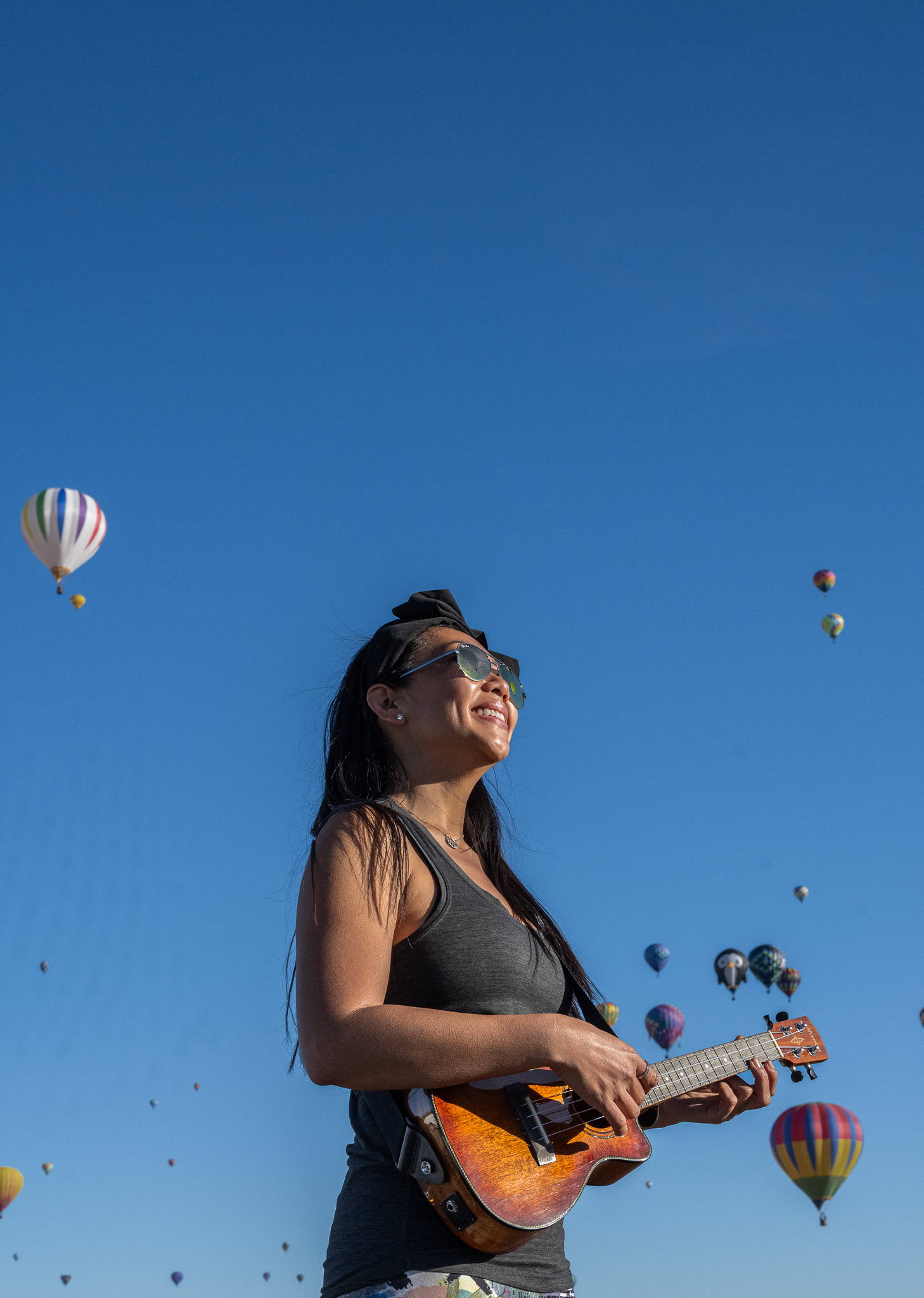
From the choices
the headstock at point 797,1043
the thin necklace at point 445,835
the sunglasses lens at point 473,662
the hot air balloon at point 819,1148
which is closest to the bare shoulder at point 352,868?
the thin necklace at point 445,835

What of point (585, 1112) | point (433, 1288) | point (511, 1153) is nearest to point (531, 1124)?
point (511, 1153)

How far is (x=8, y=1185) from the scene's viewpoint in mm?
59562

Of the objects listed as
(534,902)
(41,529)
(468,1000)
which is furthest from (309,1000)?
(41,529)

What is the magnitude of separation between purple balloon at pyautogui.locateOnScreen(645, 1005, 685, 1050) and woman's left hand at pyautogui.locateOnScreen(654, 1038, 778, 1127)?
56.7 meters

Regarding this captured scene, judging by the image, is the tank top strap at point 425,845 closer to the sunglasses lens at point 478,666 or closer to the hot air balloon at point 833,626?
the sunglasses lens at point 478,666

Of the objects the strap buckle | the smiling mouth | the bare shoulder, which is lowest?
the strap buckle

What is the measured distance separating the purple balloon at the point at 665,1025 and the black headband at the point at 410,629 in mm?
56746

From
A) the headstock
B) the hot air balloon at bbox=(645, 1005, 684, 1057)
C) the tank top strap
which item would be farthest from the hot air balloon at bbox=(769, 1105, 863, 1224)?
the tank top strap

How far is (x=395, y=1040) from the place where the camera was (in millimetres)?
3334

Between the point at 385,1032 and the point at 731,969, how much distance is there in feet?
199

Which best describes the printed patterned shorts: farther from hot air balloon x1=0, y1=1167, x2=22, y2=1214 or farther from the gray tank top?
hot air balloon x1=0, y1=1167, x2=22, y2=1214

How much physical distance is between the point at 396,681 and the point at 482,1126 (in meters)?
1.69

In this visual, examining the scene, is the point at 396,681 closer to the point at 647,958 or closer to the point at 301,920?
the point at 301,920

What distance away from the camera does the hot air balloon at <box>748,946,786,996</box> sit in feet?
198
